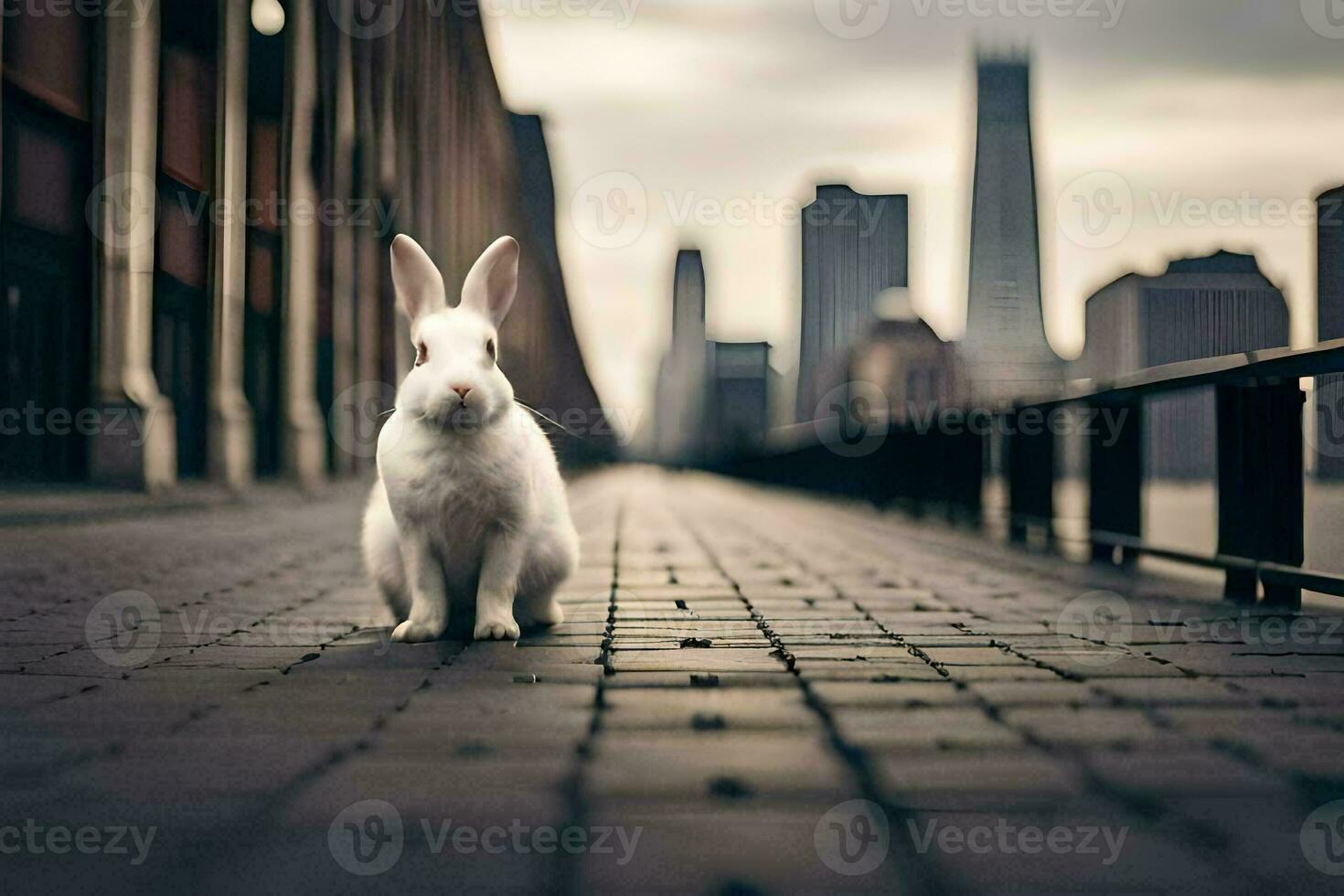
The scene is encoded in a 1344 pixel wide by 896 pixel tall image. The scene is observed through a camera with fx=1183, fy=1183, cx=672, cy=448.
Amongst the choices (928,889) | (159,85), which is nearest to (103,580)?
(928,889)

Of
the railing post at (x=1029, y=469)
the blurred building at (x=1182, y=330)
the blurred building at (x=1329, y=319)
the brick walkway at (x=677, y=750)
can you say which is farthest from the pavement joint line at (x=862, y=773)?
the railing post at (x=1029, y=469)

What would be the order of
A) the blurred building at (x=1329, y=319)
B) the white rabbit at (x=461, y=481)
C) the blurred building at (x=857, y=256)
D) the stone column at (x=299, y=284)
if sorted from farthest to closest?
1. the stone column at (x=299, y=284)
2. the blurred building at (x=857, y=256)
3. the blurred building at (x=1329, y=319)
4. the white rabbit at (x=461, y=481)

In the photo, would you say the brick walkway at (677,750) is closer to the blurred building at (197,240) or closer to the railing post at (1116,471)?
the railing post at (1116,471)

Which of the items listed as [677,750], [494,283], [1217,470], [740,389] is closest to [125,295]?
[494,283]

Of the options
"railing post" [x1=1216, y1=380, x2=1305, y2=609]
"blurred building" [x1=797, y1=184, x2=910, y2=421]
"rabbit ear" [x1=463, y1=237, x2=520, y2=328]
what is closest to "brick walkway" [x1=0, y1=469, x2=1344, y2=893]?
"railing post" [x1=1216, y1=380, x2=1305, y2=609]

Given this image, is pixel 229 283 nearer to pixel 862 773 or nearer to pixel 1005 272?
pixel 1005 272

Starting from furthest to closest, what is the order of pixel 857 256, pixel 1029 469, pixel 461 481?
1. pixel 857 256
2. pixel 1029 469
3. pixel 461 481
